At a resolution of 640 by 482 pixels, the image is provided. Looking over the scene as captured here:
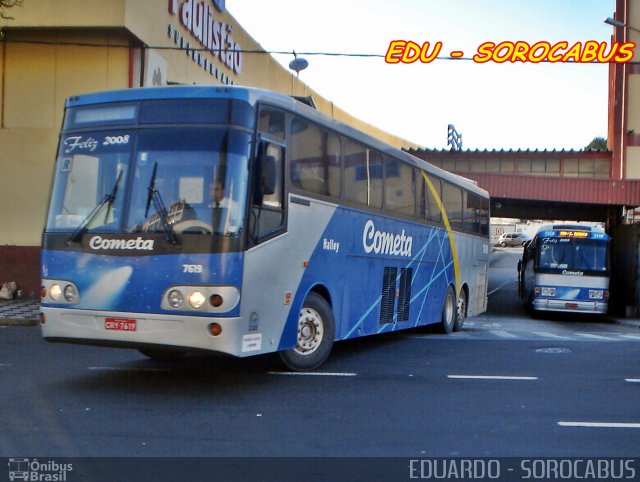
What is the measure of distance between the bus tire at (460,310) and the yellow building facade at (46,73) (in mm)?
7452

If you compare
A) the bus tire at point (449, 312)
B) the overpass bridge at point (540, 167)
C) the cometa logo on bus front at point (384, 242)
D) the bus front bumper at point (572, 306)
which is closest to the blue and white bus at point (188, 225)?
the cometa logo on bus front at point (384, 242)

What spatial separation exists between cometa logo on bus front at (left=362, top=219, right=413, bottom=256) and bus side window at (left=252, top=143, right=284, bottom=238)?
2.74 meters

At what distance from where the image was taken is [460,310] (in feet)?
56.4

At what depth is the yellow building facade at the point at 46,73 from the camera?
18719 mm

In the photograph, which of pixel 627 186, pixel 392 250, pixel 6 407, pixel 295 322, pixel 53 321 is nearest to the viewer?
pixel 6 407

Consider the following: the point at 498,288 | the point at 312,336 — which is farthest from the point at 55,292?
the point at 498,288

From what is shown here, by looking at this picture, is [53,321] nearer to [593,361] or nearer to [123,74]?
[593,361]

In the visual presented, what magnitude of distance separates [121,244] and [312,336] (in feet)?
9.33

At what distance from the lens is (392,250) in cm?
Result: 1251

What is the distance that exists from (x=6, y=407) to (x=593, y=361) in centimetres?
804

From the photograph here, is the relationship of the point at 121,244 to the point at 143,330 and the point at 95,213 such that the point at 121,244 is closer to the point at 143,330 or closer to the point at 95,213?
the point at 95,213
